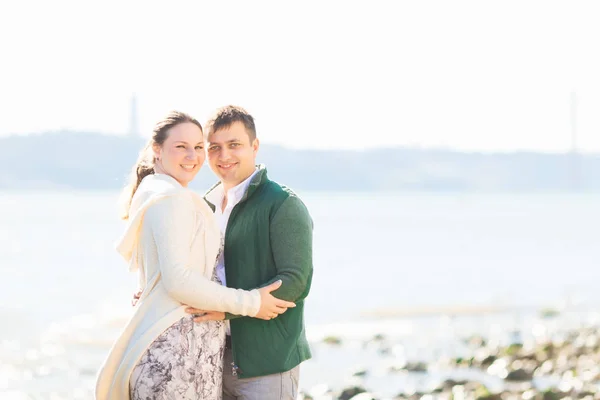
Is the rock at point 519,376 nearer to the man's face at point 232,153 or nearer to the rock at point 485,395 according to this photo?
the rock at point 485,395

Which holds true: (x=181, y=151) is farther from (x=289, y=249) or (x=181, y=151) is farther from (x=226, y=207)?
(x=289, y=249)

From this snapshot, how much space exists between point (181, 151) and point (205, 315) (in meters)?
0.61

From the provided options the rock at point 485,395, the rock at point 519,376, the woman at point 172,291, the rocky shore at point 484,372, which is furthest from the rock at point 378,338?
the woman at point 172,291

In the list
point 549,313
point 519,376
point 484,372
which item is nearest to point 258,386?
point 519,376

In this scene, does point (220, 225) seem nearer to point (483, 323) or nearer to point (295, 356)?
point (295, 356)

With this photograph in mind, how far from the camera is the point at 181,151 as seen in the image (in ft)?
11.5

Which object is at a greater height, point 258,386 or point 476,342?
point 258,386

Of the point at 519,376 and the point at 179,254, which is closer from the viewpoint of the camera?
the point at 179,254

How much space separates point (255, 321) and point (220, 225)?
0.43 metres

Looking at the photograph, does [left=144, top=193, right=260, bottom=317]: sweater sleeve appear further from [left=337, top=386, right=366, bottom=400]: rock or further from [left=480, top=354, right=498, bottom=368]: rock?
[left=480, top=354, right=498, bottom=368]: rock

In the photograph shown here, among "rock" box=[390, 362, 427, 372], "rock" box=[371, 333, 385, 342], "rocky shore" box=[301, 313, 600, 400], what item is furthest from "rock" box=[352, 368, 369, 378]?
"rock" box=[371, 333, 385, 342]

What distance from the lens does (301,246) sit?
12.0ft

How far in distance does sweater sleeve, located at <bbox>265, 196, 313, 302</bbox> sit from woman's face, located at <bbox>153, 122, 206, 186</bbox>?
1.27ft

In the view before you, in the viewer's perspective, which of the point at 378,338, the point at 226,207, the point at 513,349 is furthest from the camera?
the point at 378,338
